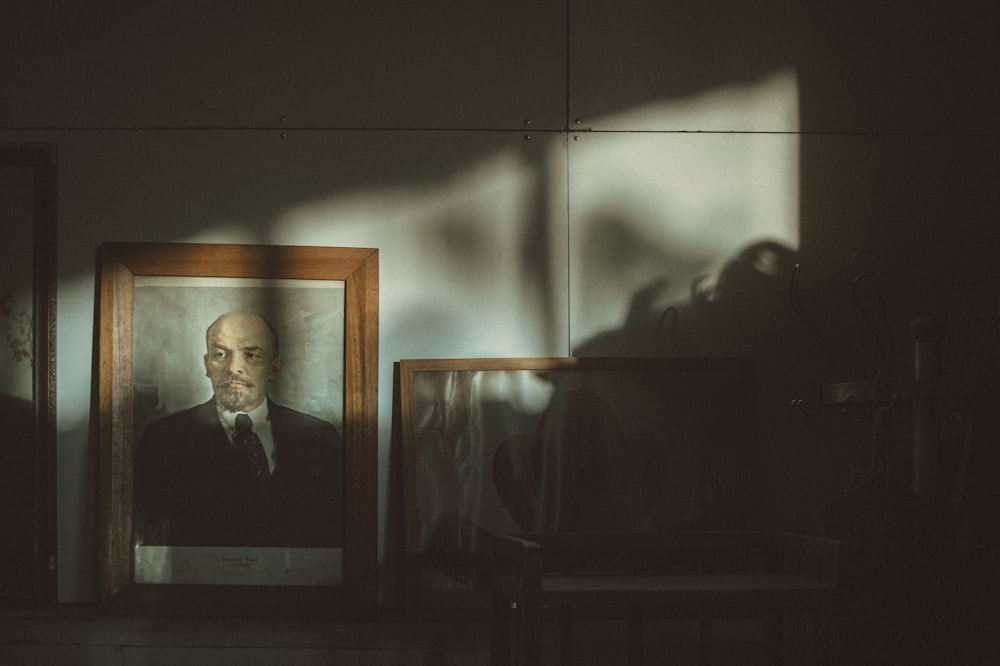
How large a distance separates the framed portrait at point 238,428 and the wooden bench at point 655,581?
22.8 inches

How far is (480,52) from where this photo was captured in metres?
3.03

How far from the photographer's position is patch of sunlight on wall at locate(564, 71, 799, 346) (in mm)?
2986

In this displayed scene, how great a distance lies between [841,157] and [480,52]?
1156 millimetres

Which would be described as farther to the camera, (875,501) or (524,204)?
(524,204)

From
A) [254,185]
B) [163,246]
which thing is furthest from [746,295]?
[163,246]

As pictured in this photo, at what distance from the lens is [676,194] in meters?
3.01

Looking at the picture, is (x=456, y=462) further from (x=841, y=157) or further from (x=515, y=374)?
(x=841, y=157)

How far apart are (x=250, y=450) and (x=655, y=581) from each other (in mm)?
1260

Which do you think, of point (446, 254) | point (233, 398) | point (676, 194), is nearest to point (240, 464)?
point (233, 398)

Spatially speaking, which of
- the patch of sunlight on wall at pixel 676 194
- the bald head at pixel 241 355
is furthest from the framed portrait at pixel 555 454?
the bald head at pixel 241 355

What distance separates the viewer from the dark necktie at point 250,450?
2.91 m

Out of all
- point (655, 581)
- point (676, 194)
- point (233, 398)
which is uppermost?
point (676, 194)

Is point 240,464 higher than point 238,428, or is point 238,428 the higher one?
point 238,428

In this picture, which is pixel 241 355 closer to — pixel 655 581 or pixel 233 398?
pixel 233 398
